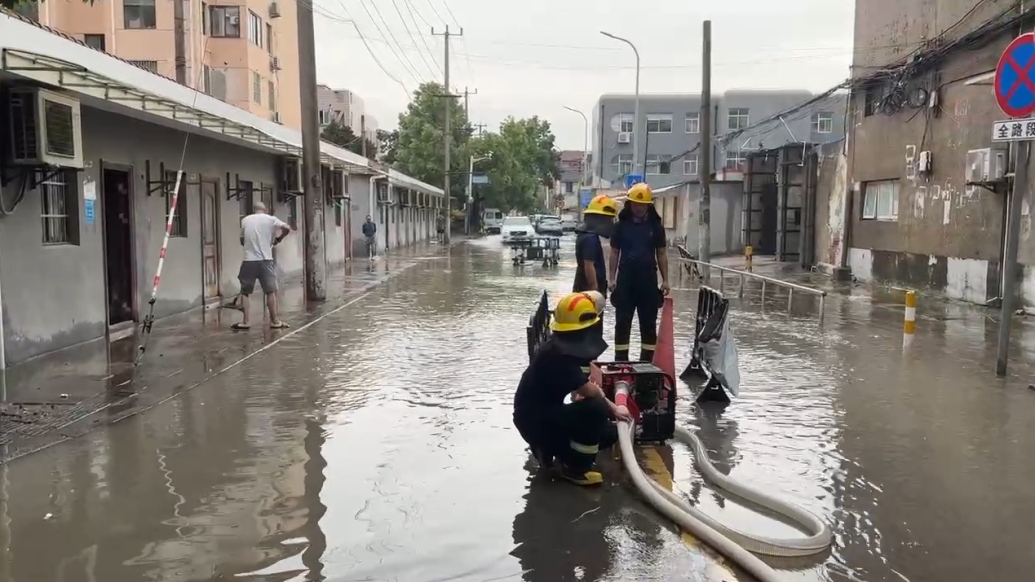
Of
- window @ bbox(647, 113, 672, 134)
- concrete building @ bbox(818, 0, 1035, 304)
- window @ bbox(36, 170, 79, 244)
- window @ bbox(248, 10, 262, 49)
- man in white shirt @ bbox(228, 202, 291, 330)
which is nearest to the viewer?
window @ bbox(36, 170, 79, 244)

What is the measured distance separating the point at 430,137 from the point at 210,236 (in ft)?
155

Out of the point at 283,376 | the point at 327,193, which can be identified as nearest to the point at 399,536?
the point at 283,376

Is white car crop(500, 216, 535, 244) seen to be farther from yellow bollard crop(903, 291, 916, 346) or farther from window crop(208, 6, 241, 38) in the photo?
yellow bollard crop(903, 291, 916, 346)

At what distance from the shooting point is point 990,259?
1393cm

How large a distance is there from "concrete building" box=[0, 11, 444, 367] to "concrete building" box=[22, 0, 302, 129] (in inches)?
923

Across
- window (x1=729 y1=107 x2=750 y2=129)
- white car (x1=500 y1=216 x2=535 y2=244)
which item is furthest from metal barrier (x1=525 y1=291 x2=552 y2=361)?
window (x1=729 y1=107 x2=750 y2=129)

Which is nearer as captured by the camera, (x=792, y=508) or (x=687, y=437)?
(x=792, y=508)

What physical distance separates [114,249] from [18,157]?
3251mm

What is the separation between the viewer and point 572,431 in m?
4.93

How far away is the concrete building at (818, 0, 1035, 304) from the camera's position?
45.5 feet

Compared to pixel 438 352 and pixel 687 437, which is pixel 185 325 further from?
pixel 687 437

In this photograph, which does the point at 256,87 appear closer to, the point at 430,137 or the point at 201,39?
the point at 201,39

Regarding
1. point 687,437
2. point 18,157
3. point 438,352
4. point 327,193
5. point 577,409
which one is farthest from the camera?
point 327,193

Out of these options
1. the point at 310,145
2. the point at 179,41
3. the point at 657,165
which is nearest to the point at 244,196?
the point at 310,145
